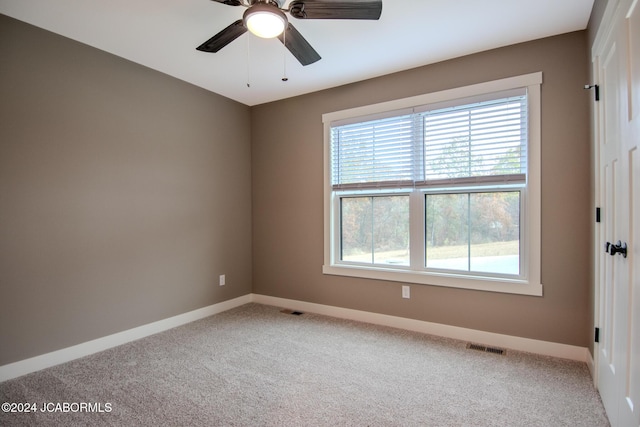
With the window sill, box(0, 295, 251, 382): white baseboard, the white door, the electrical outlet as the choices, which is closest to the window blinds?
the white door

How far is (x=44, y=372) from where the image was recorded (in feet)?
7.97

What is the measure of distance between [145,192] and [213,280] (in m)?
1.27

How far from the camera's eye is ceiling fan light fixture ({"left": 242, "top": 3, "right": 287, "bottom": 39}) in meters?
1.80

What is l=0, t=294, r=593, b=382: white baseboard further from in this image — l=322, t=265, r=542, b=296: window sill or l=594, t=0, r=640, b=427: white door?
l=594, t=0, r=640, b=427: white door

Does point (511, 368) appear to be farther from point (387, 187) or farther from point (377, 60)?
point (377, 60)

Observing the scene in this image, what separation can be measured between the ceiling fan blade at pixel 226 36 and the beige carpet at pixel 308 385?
2.28m

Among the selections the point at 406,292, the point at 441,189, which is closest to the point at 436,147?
the point at 441,189

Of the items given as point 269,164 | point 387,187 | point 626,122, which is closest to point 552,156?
point 626,122

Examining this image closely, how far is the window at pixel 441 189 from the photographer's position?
9.05 feet

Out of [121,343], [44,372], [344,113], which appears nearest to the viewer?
[44,372]

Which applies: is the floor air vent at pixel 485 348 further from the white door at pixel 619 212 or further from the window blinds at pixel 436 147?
the window blinds at pixel 436 147

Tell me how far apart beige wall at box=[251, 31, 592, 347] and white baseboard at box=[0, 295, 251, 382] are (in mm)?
895

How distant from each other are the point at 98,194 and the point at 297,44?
2.10 m

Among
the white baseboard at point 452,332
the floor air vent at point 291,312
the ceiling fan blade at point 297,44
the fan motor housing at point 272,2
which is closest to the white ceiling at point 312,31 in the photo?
the ceiling fan blade at point 297,44
